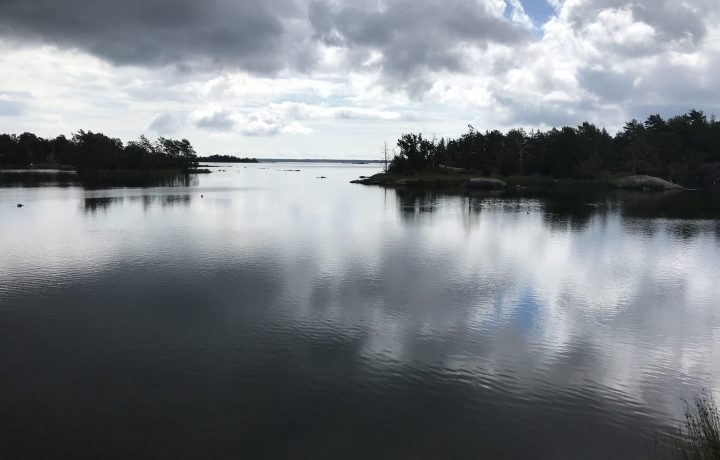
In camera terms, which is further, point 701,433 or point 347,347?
point 347,347

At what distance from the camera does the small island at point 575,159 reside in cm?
13925

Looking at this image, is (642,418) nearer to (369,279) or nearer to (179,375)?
(179,375)

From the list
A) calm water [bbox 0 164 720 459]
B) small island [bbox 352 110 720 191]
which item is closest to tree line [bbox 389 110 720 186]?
small island [bbox 352 110 720 191]

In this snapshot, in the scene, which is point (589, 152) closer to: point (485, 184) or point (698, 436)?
point (485, 184)

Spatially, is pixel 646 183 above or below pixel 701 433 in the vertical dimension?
above

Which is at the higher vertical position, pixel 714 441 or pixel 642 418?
pixel 714 441

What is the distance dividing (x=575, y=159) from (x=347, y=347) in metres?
146

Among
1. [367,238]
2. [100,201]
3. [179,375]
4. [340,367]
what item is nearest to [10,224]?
[100,201]

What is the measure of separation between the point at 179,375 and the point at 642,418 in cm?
1418

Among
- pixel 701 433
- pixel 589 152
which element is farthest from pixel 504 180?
pixel 701 433

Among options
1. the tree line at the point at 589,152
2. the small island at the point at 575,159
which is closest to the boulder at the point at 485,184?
the small island at the point at 575,159

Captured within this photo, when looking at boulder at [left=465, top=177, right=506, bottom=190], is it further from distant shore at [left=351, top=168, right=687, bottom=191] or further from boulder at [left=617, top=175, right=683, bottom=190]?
boulder at [left=617, top=175, right=683, bottom=190]

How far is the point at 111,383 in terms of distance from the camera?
601 inches

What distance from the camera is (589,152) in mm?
151875
